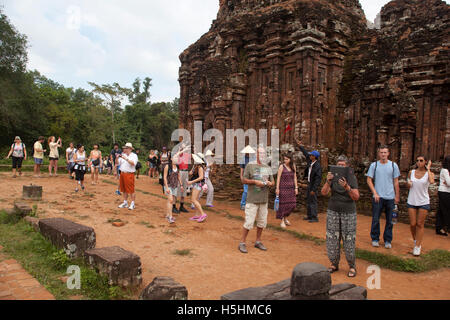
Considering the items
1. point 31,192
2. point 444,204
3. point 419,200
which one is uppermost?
point 419,200

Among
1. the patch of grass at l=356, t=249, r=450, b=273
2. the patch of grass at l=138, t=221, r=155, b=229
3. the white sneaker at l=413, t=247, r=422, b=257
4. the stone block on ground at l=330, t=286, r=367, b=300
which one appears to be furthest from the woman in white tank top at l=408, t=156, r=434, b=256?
the patch of grass at l=138, t=221, r=155, b=229

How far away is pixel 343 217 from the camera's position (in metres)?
4.53

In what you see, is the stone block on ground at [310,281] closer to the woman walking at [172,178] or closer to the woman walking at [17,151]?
the woman walking at [172,178]

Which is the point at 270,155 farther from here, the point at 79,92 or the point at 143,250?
the point at 79,92

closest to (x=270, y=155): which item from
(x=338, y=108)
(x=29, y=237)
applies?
(x=338, y=108)

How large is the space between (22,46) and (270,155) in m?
22.5

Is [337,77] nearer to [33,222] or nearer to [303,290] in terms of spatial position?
[303,290]

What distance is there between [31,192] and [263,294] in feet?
28.1

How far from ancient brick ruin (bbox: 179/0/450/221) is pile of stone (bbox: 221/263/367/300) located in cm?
652

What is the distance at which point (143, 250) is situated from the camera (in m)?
5.31

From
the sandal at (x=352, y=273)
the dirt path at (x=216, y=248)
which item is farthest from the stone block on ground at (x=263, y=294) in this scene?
the sandal at (x=352, y=273)

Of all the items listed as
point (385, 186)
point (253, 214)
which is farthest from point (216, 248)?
point (385, 186)

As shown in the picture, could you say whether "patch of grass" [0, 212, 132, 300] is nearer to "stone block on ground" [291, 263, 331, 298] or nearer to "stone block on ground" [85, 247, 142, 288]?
"stone block on ground" [85, 247, 142, 288]

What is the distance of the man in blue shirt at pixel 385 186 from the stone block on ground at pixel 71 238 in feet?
16.7
